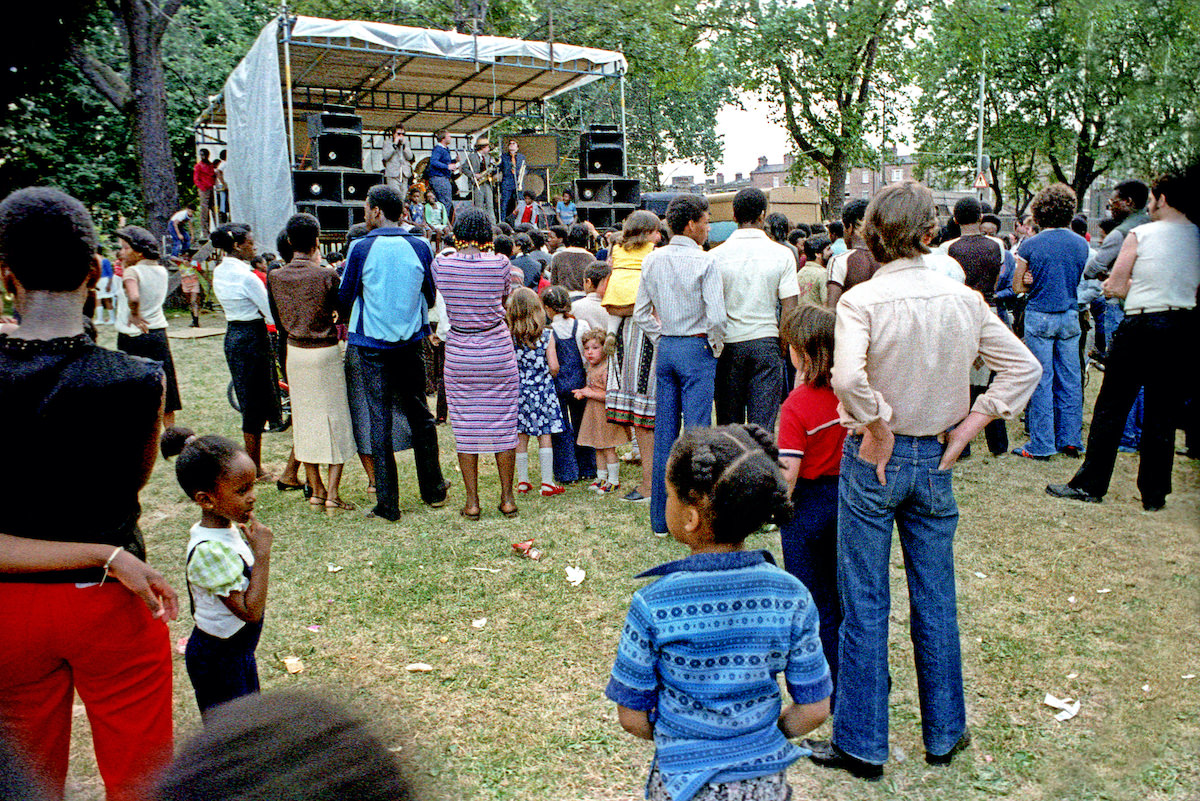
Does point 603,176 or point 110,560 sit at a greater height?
point 603,176

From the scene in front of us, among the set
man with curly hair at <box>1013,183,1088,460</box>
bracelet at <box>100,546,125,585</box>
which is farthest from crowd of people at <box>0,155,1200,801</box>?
man with curly hair at <box>1013,183,1088,460</box>

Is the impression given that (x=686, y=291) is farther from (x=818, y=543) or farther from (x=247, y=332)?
(x=247, y=332)

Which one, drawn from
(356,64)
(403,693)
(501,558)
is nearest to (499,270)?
(501,558)

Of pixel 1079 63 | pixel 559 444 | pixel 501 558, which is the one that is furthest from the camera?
pixel 559 444

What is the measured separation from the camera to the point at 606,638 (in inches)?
160

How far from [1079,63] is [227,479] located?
2.33 metres

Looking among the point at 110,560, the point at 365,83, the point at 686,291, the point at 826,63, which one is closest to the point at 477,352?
the point at 686,291

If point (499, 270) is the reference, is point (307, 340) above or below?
below

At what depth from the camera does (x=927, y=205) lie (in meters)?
2.79

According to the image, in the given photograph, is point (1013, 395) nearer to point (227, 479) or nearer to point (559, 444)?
point (227, 479)

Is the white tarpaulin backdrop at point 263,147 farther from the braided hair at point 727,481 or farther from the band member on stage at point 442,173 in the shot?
the braided hair at point 727,481

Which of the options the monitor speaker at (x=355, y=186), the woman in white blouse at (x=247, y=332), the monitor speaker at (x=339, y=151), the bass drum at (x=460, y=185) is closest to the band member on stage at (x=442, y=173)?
the bass drum at (x=460, y=185)

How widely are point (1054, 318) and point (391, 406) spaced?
4922 millimetres

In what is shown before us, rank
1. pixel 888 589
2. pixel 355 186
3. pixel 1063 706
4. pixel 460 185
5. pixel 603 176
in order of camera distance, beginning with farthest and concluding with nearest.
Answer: pixel 460 185, pixel 603 176, pixel 355 186, pixel 1063 706, pixel 888 589
